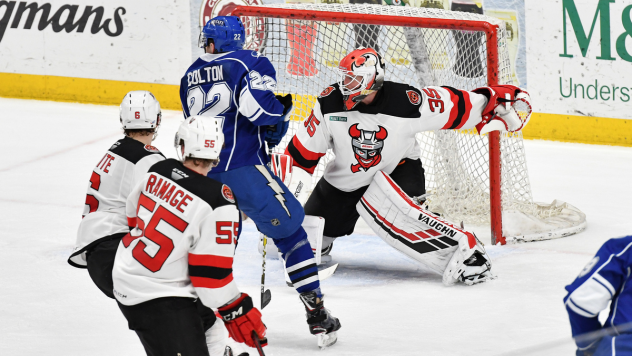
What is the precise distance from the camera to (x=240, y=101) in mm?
3170

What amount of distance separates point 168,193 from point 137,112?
64 centimetres

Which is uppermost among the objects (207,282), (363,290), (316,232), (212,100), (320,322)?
(212,100)

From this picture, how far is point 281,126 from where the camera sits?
3.36 m

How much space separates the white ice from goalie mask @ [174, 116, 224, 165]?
101 cm

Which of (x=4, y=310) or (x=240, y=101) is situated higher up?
(x=240, y=101)

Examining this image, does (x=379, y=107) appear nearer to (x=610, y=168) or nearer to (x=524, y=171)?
(x=524, y=171)

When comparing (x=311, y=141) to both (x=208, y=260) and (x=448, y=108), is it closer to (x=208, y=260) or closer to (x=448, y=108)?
(x=448, y=108)

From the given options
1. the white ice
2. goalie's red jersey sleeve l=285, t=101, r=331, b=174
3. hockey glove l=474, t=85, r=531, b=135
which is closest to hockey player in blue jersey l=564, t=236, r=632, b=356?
the white ice

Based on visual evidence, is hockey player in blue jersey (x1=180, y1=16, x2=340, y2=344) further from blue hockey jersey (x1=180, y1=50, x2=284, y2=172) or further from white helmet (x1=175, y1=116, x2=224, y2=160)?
white helmet (x1=175, y1=116, x2=224, y2=160)

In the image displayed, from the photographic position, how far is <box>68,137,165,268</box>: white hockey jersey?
2.69 m

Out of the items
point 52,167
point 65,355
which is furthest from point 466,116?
point 52,167

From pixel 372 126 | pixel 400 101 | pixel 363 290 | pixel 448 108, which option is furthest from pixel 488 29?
pixel 363 290

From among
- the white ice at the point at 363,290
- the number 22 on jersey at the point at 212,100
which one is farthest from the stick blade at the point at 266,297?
the number 22 on jersey at the point at 212,100

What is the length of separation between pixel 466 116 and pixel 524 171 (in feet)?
2.90
